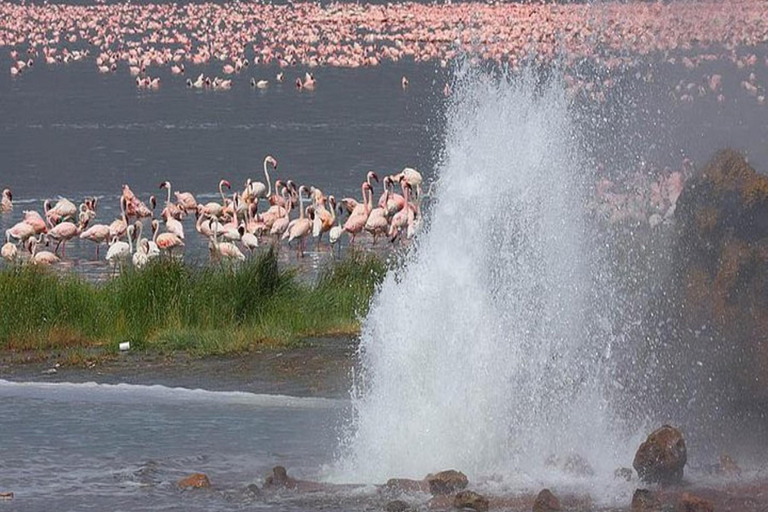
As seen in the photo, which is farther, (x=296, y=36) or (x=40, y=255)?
(x=296, y=36)

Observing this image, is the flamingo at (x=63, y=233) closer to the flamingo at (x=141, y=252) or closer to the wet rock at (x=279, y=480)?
the flamingo at (x=141, y=252)

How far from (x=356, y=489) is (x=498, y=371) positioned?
1.59 meters

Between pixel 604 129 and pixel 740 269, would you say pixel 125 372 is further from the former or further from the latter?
pixel 604 129

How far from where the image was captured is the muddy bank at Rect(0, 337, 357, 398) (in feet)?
55.1

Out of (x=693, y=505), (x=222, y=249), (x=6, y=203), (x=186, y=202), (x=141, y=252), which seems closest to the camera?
(x=693, y=505)

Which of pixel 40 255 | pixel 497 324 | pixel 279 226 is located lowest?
pixel 40 255

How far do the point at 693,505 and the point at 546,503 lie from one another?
95 cm

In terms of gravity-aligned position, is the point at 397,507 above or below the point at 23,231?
above

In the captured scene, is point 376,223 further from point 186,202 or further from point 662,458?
point 662,458

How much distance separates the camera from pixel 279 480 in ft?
42.4

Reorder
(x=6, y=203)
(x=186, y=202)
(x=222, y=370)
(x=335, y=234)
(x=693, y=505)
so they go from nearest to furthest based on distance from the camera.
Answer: (x=693, y=505) < (x=222, y=370) < (x=335, y=234) < (x=186, y=202) < (x=6, y=203)

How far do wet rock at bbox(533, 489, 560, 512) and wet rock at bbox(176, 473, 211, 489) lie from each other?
2.43 meters

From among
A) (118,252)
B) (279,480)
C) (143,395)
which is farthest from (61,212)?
(279,480)

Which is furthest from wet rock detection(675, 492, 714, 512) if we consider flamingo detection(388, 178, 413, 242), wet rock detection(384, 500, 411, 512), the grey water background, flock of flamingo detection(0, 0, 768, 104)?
flock of flamingo detection(0, 0, 768, 104)
